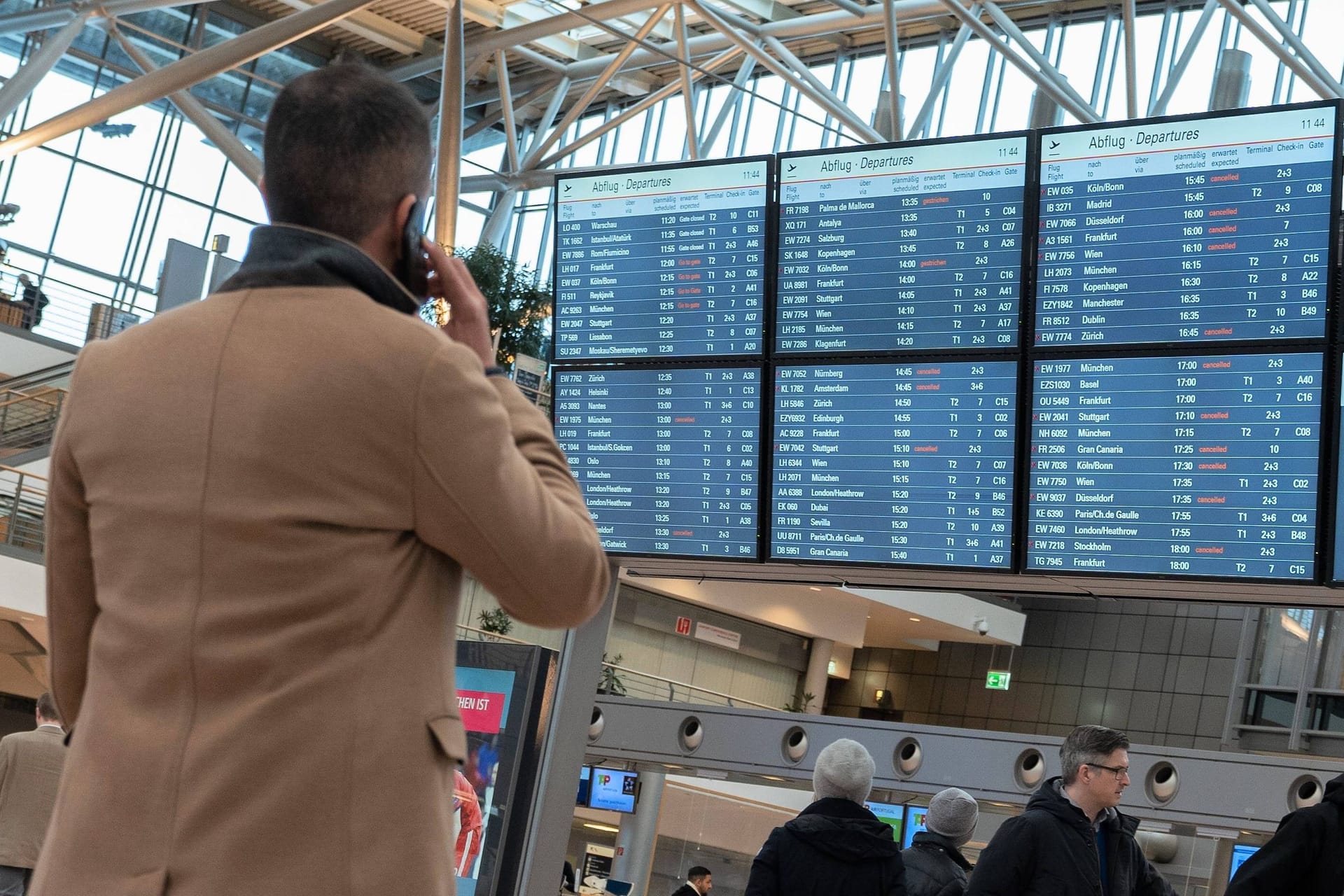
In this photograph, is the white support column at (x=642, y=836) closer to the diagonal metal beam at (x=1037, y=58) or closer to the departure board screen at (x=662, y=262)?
the diagonal metal beam at (x=1037, y=58)

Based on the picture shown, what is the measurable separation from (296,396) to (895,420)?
192 inches

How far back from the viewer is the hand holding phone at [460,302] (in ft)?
5.76

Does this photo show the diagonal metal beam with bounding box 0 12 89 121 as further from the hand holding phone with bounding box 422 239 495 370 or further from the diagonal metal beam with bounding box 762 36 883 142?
the hand holding phone with bounding box 422 239 495 370

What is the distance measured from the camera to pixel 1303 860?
4148 mm

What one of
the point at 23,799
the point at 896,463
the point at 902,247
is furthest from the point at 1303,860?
the point at 23,799

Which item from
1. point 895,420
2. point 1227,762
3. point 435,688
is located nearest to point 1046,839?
point 895,420

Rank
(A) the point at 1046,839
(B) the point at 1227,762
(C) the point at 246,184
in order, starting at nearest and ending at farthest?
(A) the point at 1046,839 → (B) the point at 1227,762 → (C) the point at 246,184

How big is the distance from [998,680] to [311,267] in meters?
28.4

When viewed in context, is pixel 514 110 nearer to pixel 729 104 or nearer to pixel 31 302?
pixel 729 104

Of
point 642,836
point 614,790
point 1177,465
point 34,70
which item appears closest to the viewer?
point 1177,465

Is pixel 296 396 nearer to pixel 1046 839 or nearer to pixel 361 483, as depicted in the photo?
pixel 361 483

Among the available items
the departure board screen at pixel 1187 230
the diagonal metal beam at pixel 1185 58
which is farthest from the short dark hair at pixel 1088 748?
the diagonal metal beam at pixel 1185 58

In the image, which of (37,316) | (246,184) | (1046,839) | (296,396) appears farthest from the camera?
(246,184)

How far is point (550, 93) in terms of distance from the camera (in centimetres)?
3105
